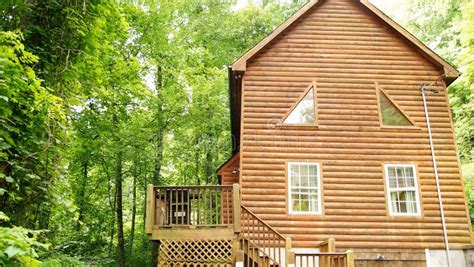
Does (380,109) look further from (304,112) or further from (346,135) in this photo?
(304,112)

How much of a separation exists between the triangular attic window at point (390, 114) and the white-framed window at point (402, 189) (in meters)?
1.30

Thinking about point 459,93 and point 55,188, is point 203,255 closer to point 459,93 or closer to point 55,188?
point 55,188

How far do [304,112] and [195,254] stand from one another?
5.12 meters

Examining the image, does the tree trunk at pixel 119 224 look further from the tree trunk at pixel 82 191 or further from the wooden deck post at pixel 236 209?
the wooden deck post at pixel 236 209

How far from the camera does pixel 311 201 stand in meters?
10.5

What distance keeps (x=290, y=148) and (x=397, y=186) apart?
318 cm

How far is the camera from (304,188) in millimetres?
10578

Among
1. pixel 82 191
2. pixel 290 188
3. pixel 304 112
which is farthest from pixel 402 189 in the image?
pixel 82 191

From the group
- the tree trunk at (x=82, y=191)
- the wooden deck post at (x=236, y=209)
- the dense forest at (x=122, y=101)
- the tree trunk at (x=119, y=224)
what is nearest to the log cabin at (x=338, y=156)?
the wooden deck post at (x=236, y=209)

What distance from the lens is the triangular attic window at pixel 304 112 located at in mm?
11117

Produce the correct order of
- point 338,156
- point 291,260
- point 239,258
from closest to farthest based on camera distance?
point 291,260 < point 239,258 < point 338,156

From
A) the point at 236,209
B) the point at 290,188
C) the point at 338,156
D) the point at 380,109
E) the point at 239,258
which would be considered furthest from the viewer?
the point at 380,109

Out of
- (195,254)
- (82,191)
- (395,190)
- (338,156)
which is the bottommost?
(195,254)

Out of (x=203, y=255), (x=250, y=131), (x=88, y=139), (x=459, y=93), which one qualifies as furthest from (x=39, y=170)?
(x=459, y=93)
